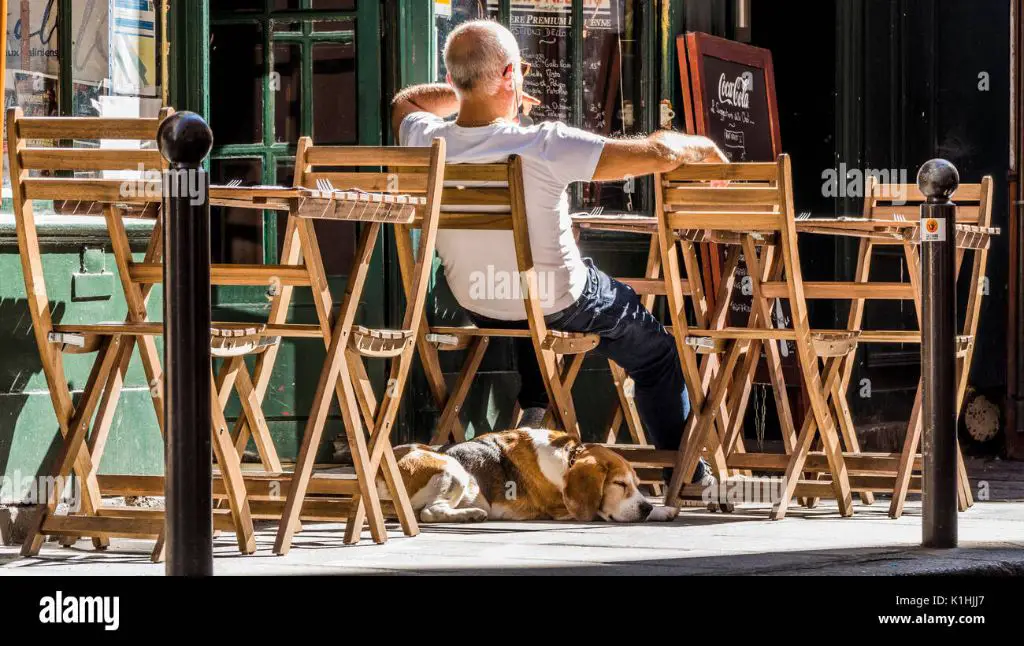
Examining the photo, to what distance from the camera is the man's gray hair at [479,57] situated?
18.8 ft

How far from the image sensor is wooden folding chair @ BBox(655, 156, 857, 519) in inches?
216

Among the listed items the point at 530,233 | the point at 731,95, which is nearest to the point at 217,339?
the point at 530,233

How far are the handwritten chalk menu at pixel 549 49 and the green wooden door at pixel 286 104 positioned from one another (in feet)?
2.97

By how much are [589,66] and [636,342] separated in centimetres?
228

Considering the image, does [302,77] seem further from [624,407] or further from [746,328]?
[746,328]

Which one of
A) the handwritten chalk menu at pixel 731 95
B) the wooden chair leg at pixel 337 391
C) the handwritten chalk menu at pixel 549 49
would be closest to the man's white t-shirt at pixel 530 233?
the wooden chair leg at pixel 337 391

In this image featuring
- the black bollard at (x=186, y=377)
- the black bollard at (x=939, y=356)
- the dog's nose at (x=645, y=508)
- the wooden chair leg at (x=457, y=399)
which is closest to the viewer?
the black bollard at (x=186, y=377)

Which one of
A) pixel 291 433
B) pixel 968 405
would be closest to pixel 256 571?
pixel 291 433

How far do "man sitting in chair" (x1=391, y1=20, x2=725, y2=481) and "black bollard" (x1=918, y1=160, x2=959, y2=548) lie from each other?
1.08 meters

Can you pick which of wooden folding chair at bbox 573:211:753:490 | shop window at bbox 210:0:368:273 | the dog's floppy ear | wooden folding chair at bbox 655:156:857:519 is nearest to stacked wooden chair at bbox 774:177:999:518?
wooden folding chair at bbox 655:156:857:519

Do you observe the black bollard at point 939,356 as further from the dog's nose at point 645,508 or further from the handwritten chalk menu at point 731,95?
the handwritten chalk menu at point 731,95

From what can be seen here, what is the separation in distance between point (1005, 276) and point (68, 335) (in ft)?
17.8
